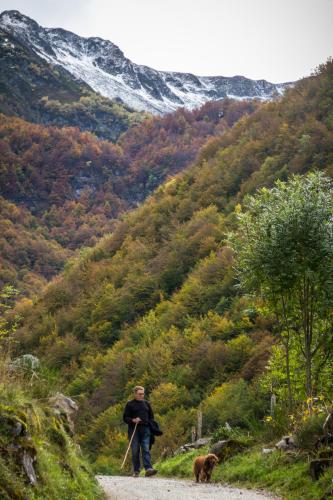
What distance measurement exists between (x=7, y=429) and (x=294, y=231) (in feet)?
27.3

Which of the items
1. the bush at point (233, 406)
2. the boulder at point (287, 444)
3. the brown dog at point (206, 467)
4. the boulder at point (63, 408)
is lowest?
the bush at point (233, 406)

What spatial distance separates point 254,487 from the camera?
10.2 m

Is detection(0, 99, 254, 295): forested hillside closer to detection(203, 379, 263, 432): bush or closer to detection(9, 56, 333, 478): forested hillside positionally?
detection(9, 56, 333, 478): forested hillside

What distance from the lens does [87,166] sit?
15875 cm

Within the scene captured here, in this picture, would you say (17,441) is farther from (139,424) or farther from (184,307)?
(184,307)

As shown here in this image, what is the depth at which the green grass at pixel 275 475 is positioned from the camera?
26.2ft

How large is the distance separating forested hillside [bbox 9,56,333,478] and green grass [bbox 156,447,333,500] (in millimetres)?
4080

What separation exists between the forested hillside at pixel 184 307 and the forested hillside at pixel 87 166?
251 ft

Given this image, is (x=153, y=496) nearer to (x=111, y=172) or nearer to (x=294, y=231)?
(x=294, y=231)

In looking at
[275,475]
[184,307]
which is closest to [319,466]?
[275,475]

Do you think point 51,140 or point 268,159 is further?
point 51,140

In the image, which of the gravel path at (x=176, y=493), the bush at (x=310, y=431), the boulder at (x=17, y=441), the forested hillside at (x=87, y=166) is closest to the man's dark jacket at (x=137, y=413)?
the gravel path at (x=176, y=493)

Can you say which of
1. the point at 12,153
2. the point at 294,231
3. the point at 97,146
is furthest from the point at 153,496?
the point at 97,146

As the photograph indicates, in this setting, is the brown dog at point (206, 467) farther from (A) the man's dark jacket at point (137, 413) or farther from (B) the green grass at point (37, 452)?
(B) the green grass at point (37, 452)
